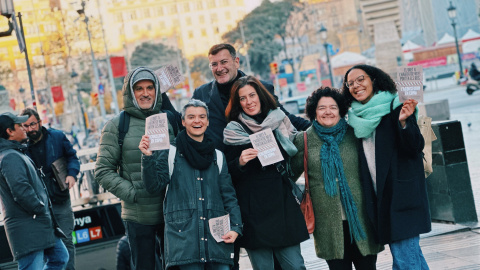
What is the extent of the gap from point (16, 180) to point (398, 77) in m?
3.24

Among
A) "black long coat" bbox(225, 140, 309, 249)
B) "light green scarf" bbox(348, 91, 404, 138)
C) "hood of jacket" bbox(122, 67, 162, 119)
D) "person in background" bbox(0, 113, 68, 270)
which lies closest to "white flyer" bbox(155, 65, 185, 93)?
"hood of jacket" bbox(122, 67, 162, 119)

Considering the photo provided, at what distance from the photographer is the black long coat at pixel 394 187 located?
4.34 meters

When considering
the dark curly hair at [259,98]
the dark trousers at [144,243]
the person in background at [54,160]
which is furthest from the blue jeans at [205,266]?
the person in background at [54,160]

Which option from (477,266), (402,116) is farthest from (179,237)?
(477,266)

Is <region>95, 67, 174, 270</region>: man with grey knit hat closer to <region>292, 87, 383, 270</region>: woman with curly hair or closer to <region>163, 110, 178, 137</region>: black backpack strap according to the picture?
<region>163, 110, 178, 137</region>: black backpack strap

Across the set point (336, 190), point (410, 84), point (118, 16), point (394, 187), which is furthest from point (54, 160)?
point (118, 16)

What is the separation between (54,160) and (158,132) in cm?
308

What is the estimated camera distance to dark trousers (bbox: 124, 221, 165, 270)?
14.9 feet

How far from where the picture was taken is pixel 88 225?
791 centimetres

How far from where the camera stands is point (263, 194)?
446 cm

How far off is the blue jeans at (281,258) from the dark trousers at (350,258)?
0.25 m

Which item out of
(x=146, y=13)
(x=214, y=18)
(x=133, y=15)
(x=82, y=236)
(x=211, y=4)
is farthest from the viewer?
(x=146, y=13)

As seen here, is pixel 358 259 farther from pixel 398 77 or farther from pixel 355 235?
pixel 398 77

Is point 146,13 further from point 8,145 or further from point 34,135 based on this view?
point 8,145
